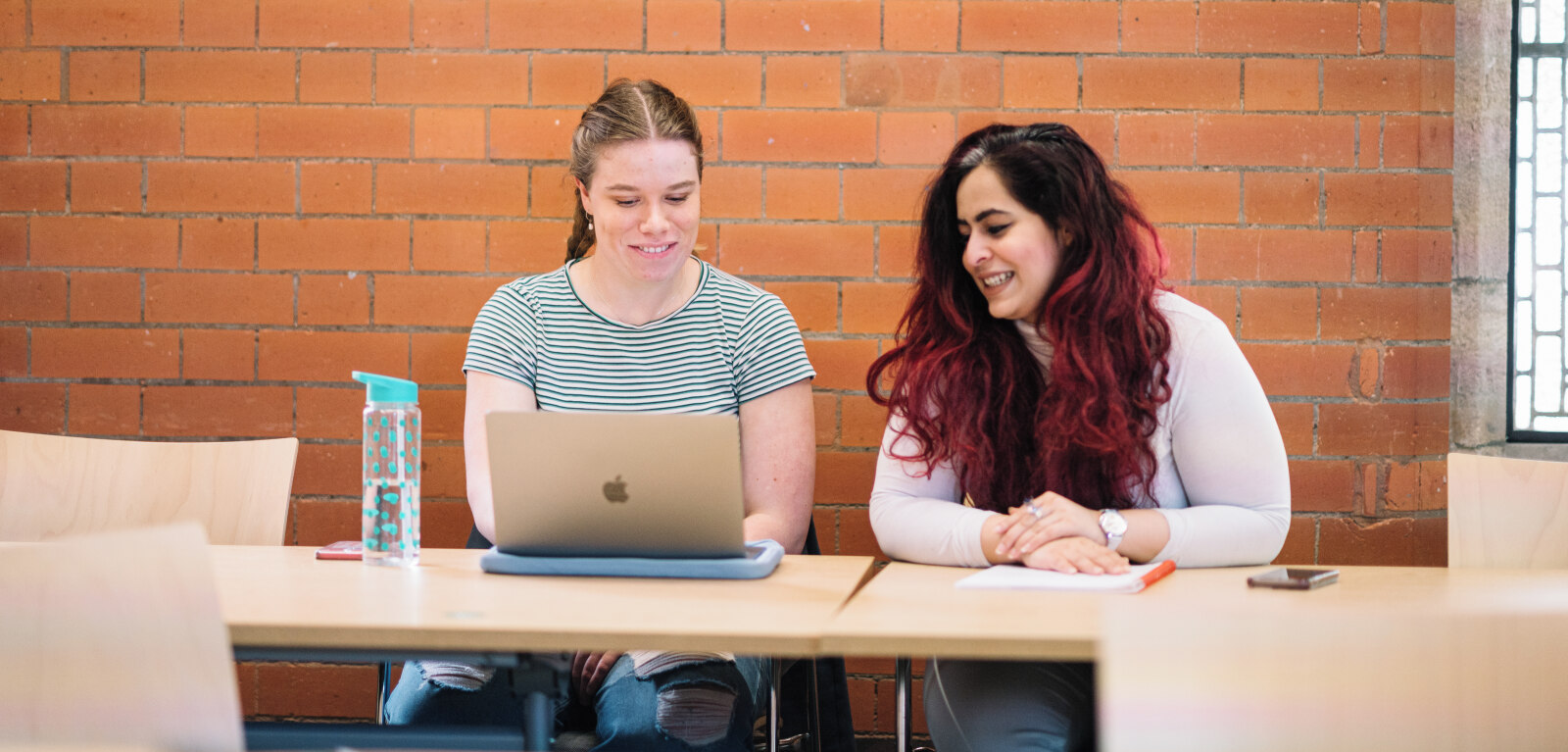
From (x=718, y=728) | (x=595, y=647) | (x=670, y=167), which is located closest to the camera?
(x=595, y=647)

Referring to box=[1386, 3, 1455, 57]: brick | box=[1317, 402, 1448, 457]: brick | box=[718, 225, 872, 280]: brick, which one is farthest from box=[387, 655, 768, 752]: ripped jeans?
box=[1386, 3, 1455, 57]: brick

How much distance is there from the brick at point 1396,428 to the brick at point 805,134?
3.63ft

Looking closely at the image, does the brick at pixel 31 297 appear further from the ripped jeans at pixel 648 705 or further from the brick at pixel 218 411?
the ripped jeans at pixel 648 705

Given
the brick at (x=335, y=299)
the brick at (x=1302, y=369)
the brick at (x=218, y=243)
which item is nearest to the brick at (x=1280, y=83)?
the brick at (x=1302, y=369)

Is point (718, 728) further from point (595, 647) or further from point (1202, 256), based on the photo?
point (1202, 256)

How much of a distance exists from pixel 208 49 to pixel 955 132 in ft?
5.09

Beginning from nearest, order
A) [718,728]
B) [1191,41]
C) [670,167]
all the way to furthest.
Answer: [718,728], [670,167], [1191,41]

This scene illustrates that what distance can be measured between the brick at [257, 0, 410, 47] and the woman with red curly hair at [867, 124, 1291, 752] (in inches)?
49.0

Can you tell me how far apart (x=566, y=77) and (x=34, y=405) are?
1323 mm

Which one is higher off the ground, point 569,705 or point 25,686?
point 25,686

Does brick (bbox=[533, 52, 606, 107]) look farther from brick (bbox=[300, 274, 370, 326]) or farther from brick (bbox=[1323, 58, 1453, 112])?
brick (bbox=[1323, 58, 1453, 112])

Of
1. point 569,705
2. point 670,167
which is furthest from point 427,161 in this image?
point 569,705

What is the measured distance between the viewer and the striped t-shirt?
81.1 inches

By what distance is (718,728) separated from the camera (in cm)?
159
